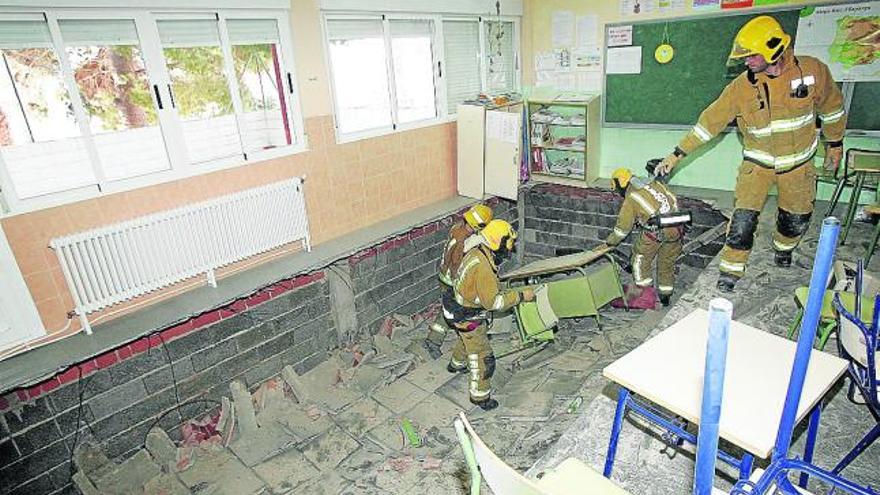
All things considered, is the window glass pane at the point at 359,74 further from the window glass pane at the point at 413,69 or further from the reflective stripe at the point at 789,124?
the reflective stripe at the point at 789,124

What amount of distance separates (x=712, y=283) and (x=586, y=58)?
386 cm

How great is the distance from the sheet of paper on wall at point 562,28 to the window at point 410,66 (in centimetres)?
56

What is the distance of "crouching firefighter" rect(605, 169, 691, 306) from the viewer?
5250 mm

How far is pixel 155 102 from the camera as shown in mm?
4258

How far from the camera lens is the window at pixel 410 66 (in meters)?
5.54

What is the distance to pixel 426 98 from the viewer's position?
652 cm

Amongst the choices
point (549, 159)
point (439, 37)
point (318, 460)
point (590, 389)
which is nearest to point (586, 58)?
point (549, 159)

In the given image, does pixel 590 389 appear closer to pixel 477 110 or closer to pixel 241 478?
pixel 241 478

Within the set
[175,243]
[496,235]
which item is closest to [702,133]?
[496,235]

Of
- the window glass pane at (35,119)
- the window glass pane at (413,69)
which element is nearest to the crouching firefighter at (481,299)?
→ the window glass pane at (413,69)

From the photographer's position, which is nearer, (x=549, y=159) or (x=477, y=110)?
(x=477, y=110)

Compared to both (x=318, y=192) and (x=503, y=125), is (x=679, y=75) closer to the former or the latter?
(x=503, y=125)

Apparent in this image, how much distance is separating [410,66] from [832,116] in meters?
4.33

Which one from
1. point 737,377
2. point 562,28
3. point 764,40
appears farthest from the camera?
point 562,28
